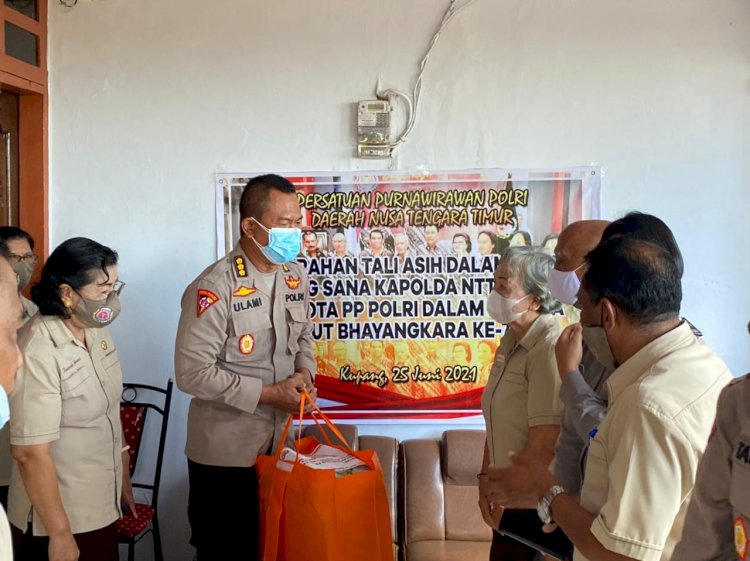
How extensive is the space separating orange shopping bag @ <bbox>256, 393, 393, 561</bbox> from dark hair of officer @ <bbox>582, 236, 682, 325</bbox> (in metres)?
1.28

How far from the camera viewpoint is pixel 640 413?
→ 1162 mm

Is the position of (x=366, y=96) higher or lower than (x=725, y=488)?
higher

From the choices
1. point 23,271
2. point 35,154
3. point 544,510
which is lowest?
Result: point 544,510

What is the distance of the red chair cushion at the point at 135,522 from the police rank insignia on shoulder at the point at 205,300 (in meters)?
1.09

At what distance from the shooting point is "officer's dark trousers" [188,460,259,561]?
239 cm

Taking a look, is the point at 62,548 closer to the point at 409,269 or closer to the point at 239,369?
the point at 239,369

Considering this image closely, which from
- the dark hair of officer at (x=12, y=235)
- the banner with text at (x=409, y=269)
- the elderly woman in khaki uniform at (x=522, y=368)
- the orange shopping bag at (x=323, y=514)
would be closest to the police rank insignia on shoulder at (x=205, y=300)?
the orange shopping bag at (x=323, y=514)

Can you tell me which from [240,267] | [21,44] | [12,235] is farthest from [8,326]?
[21,44]

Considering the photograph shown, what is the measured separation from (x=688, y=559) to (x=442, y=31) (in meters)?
2.47

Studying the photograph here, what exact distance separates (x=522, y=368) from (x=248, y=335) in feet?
3.34

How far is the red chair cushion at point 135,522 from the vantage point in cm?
271

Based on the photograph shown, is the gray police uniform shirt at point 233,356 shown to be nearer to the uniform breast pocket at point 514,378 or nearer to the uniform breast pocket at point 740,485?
the uniform breast pocket at point 514,378

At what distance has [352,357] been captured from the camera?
10.0 ft

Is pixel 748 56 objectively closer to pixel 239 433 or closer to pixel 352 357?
pixel 352 357
